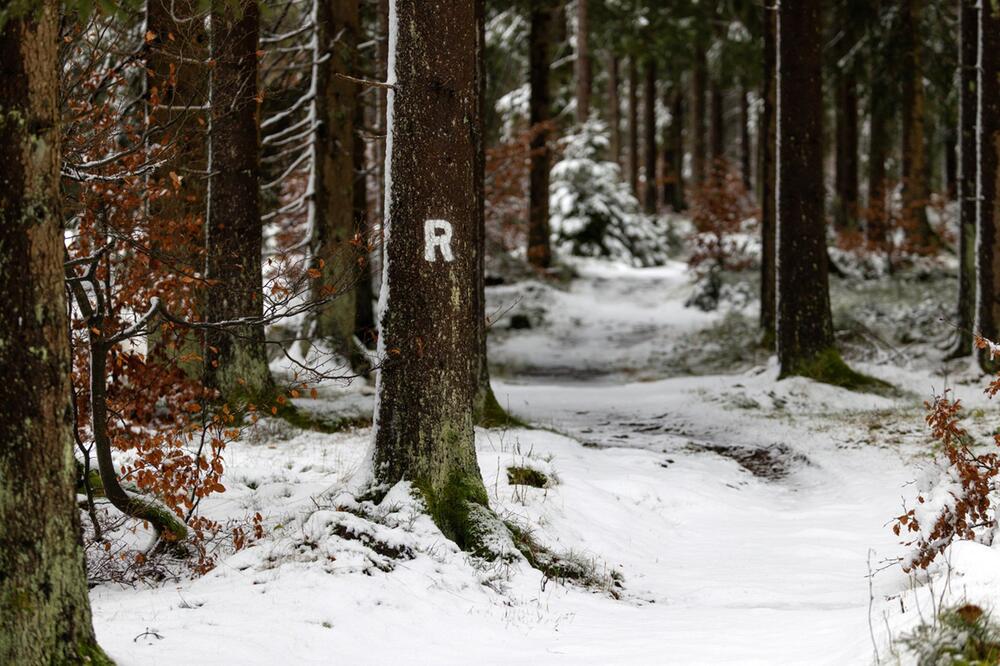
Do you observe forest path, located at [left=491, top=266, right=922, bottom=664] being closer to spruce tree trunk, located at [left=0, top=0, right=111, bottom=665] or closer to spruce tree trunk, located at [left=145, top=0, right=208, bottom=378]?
spruce tree trunk, located at [left=0, top=0, right=111, bottom=665]

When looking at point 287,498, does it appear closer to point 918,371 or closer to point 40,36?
point 40,36

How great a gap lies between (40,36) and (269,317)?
2179 millimetres

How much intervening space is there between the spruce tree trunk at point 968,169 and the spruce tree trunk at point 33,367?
501 inches

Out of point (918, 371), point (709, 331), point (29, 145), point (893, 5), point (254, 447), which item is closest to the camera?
point (29, 145)

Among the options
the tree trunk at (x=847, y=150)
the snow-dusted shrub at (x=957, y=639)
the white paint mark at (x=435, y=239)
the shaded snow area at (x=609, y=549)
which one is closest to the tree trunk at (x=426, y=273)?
the white paint mark at (x=435, y=239)

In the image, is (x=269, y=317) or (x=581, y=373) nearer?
(x=269, y=317)

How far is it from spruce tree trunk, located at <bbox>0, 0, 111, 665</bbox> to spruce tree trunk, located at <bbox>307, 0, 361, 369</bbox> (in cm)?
855

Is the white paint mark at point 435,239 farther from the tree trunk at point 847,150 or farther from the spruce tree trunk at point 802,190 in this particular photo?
the tree trunk at point 847,150

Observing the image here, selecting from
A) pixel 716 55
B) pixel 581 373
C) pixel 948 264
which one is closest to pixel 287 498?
pixel 581 373

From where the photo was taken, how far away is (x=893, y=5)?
73.3ft

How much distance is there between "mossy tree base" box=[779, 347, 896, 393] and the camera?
11.9 meters

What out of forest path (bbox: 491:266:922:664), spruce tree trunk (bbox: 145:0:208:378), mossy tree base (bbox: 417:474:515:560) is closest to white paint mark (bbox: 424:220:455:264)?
mossy tree base (bbox: 417:474:515:560)

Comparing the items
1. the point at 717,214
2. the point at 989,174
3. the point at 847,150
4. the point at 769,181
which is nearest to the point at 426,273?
A: the point at 989,174

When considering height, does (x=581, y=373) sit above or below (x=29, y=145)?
below
